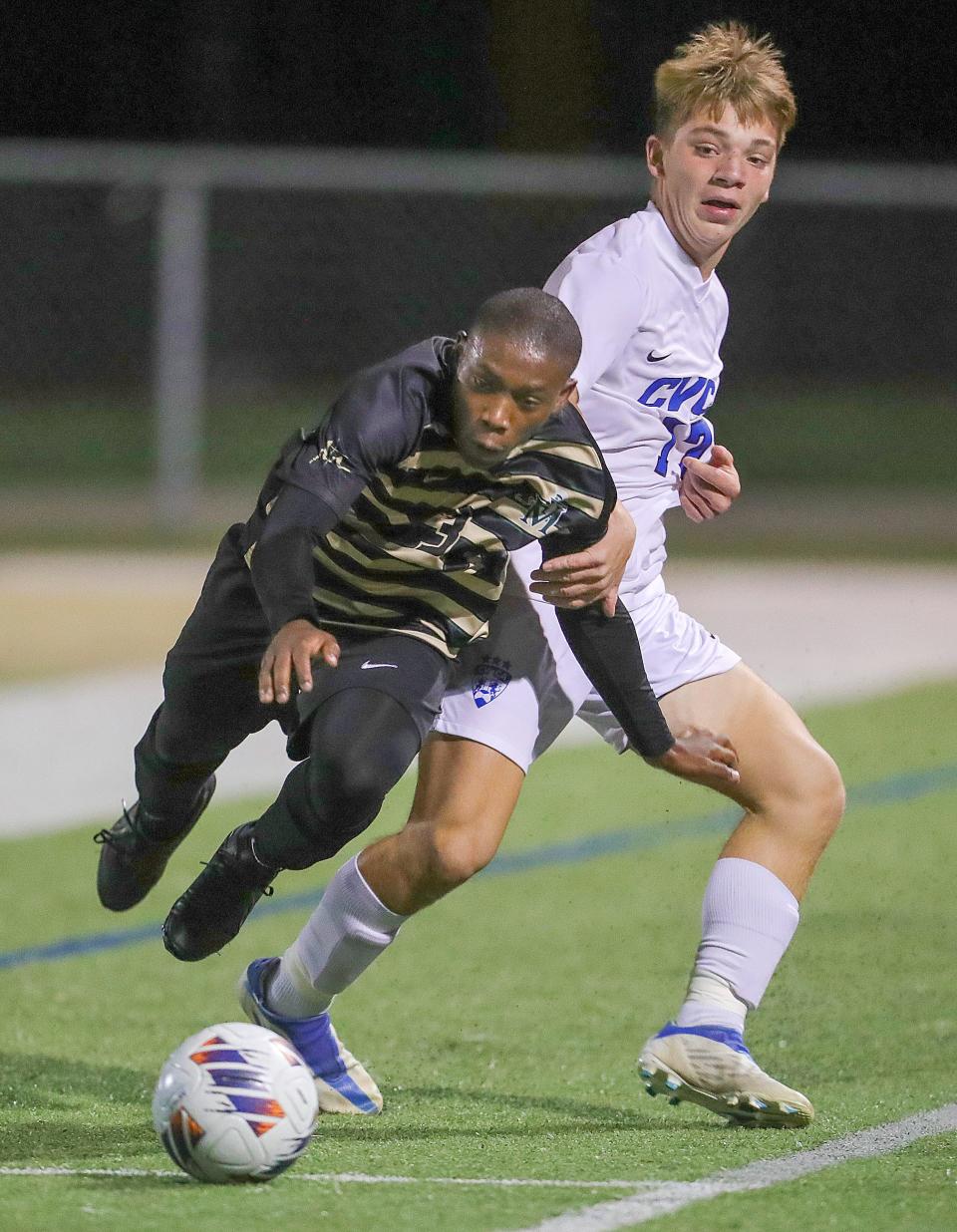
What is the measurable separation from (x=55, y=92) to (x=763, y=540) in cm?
1729

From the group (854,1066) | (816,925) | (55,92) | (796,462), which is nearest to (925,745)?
(816,925)

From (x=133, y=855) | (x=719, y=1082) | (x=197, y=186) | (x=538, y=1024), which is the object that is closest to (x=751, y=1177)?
(x=719, y=1082)

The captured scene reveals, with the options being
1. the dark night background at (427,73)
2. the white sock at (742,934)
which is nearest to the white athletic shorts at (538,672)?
the white sock at (742,934)

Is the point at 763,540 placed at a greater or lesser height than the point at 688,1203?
lesser

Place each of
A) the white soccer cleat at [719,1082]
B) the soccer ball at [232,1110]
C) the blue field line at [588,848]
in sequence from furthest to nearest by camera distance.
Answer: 1. the blue field line at [588,848]
2. the white soccer cleat at [719,1082]
3. the soccer ball at [232,1110]

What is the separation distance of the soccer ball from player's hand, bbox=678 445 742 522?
1.57 m

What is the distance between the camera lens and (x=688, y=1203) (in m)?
3.83

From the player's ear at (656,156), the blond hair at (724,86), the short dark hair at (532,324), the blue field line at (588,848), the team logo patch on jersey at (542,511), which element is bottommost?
the blue field line at (588,848)

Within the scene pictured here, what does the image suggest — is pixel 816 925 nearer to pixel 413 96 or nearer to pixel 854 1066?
pixel 854 1066

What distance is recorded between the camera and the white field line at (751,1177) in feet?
12.2

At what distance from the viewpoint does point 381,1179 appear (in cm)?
399

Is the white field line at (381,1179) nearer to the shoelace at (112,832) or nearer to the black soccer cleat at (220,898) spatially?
the black soccer cleat at (220,898)

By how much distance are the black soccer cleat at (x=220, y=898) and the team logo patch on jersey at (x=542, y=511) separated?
87 cm

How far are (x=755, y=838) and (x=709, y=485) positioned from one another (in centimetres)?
A: 77
